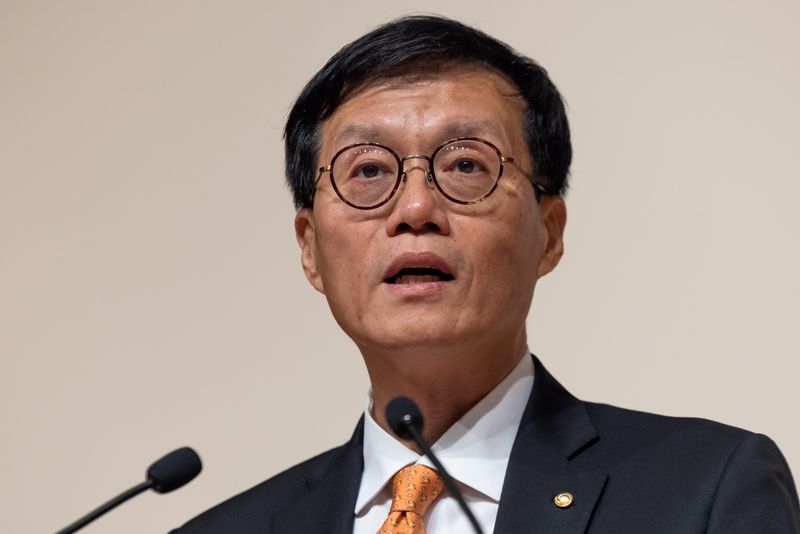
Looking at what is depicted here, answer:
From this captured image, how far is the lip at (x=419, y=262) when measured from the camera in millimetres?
2744

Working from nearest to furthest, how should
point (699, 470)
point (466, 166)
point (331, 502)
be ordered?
point (699, 470) → point (466, 166) → point (331, 502)

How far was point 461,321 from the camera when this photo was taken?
277cm

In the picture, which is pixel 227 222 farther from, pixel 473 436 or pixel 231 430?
pixel 473 436

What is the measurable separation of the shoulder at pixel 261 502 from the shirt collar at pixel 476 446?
20 centimetres

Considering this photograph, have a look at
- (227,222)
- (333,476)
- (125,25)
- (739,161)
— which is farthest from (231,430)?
(739,161)

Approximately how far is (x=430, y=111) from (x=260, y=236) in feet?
4.05

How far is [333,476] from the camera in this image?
10.0ft

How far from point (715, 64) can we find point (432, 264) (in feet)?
4.02

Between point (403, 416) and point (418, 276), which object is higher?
point (418, 276)

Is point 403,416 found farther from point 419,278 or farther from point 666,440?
point 666,440

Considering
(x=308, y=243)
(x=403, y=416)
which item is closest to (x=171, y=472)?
(x=403, y=416)

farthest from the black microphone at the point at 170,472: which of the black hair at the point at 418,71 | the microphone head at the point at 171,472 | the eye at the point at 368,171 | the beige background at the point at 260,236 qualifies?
the beige background at the point at 260,236

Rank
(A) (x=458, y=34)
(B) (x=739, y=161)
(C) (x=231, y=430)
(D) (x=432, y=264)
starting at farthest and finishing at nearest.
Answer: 1. (C) (x=231, y=430)
2. (B) (x=739, y=161)
3. (A) (x=458, y=34)
4. (D) (x=432, y=264)

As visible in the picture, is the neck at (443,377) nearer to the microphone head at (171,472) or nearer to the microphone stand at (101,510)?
the microphone head at (171,472)
